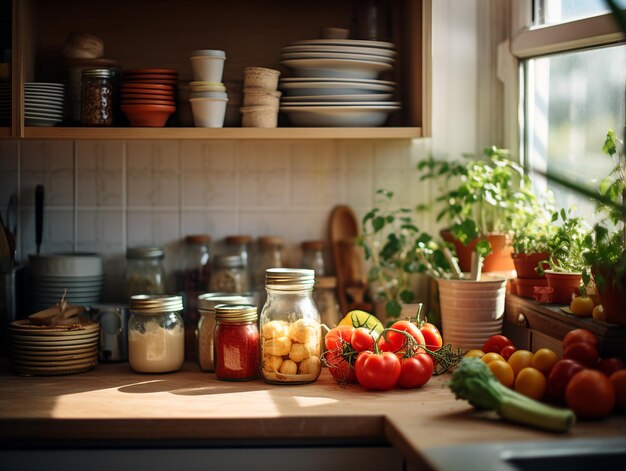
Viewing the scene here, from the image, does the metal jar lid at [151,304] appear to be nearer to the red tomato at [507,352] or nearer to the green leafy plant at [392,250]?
the green leafy plant at [392,250]

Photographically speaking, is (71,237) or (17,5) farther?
(71,237)

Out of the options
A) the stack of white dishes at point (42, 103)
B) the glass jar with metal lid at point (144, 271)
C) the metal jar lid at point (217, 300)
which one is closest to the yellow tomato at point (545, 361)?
the metal jar lid at point (217, 300)

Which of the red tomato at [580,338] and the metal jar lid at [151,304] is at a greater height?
the metal jar lid at [151,304]

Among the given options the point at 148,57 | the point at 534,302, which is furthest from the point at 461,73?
the point at 148,57

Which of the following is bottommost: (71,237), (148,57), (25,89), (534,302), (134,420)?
(134,420)

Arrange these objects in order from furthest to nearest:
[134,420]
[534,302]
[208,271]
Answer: [208,271] < [534,302] < [134,420]

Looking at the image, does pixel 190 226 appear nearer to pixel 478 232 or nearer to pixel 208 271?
pixel 208 271

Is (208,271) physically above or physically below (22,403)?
above

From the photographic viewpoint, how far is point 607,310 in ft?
5.77

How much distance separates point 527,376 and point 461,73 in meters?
1.10

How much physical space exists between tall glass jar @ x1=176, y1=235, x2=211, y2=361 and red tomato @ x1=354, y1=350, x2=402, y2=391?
2.03ft

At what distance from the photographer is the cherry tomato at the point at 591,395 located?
1.57 metres

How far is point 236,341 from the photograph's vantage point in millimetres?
1964

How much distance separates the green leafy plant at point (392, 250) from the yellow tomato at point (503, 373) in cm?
51
